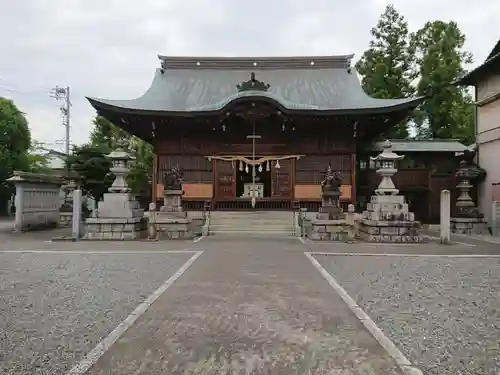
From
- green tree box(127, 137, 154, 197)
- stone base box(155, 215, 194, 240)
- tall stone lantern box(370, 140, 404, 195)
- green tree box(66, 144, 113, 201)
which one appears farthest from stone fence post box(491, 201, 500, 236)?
green tree box(66, 144, 113, 201)

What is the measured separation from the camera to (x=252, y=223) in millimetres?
18516

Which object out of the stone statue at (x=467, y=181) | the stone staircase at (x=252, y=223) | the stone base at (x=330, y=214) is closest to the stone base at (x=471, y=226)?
the stone statue at (x=467, y=181)

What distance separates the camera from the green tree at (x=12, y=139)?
28.6 metres

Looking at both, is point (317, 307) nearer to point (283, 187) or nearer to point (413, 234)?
point (413, 234)

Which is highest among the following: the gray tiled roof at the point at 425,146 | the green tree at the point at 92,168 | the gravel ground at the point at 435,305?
the gray tiled roof at the point at 425,146

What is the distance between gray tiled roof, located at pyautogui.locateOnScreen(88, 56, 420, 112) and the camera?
2308 cm

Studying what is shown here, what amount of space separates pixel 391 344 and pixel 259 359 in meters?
1.24

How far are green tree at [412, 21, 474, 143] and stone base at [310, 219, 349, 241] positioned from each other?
17115 mm

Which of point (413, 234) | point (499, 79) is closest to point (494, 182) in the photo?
point (499, 79)

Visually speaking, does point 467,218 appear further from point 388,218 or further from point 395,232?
point 388,218

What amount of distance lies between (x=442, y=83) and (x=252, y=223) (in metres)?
17.5

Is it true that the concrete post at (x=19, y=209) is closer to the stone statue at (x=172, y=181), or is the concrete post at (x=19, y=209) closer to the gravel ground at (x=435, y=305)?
the stone statue at (x=172, y=181)

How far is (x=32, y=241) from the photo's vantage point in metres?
15.0

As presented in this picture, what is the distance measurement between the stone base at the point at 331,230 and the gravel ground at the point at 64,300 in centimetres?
592
